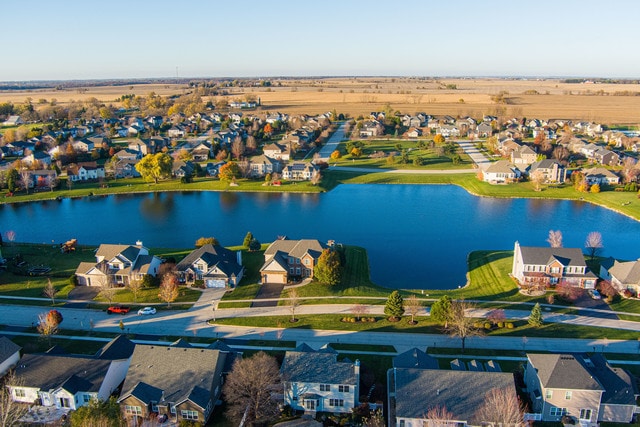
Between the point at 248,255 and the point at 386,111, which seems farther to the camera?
the point at 386,111

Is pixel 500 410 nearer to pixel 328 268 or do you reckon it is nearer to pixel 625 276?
pixel 328 268

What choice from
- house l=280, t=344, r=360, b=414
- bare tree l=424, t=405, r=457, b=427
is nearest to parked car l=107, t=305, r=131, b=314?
house l=280, t=344, r=360, b=414

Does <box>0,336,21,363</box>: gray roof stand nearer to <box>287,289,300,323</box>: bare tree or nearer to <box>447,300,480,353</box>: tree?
<box>287,289,300,323</box>: bare tree

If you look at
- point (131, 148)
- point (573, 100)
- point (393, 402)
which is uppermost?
point (573, 100)

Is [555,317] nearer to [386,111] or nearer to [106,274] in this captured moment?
[106,274]

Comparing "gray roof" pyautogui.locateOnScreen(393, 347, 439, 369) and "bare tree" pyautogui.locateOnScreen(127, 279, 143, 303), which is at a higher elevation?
"gray roof" pyautogui.locateOnScreen(393, 347, 439, 369)

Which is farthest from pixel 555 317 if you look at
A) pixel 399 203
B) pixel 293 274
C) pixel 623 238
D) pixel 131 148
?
pixel 131 148

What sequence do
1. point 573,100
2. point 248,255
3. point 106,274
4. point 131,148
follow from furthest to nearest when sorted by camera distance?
point 573,100, point 131,148, point 248,255, point 106,274
